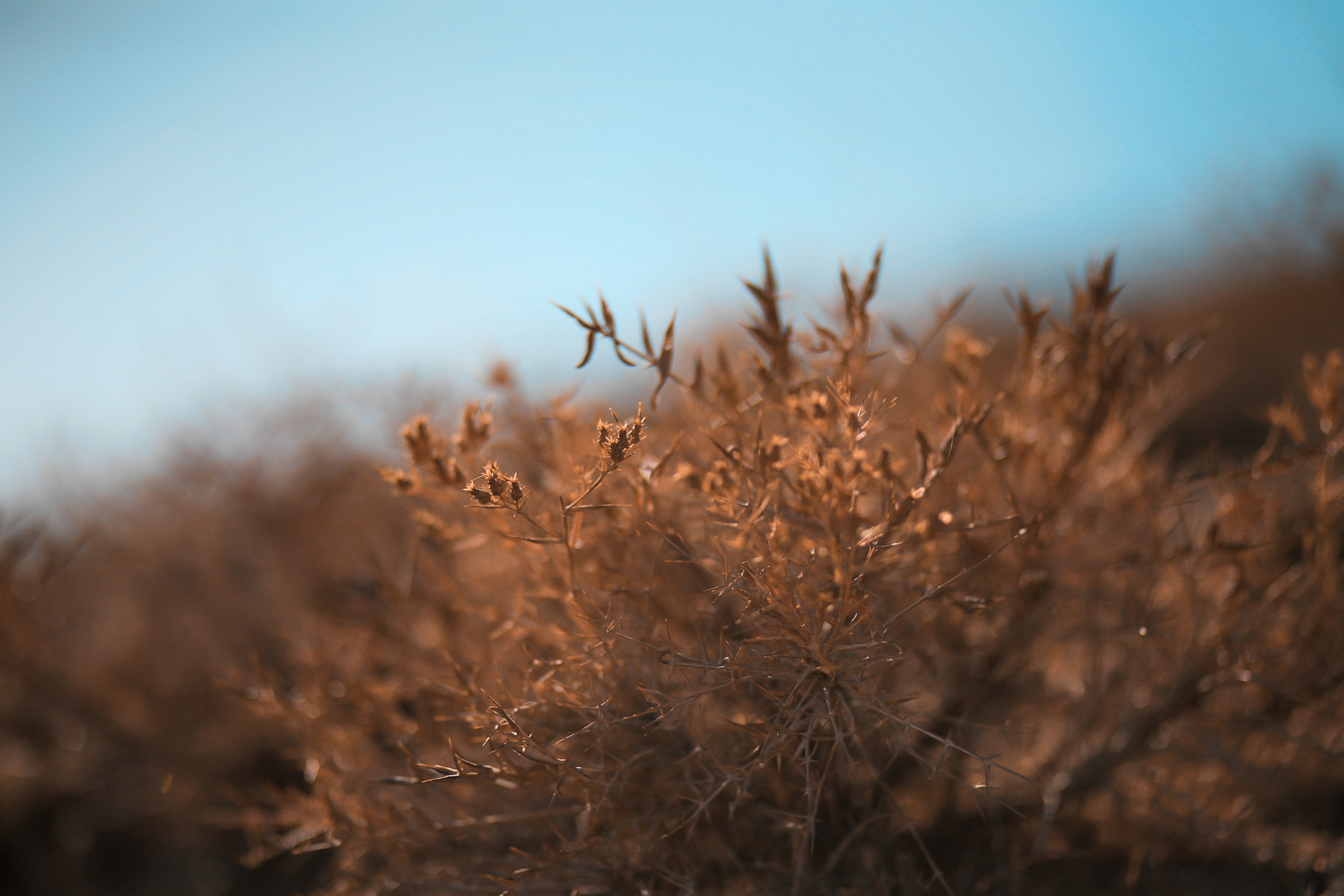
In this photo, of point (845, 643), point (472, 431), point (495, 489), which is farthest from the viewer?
point (472, 431)

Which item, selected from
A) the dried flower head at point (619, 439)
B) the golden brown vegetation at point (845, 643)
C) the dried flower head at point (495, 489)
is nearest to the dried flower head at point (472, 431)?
the golden brown vegetation at point (845, 643)

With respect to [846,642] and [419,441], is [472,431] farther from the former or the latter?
[846,642]

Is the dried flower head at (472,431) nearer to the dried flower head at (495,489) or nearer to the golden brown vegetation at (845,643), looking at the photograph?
the golden brown vegetation at (845,643)

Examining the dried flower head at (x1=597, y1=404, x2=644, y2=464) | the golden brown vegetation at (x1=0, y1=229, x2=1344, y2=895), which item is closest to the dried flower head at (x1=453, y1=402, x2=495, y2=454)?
the golden brown vegetation at (x1=0, y1=229, x2=1344, y2=895)

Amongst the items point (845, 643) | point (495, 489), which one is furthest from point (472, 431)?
point (845, 643)

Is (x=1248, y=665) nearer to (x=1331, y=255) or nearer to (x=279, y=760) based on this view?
(x=279, y=760)

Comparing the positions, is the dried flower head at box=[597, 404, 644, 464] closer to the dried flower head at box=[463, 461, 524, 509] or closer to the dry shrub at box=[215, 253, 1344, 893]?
the dry shrub at box=[215, 253, 1344, 893]

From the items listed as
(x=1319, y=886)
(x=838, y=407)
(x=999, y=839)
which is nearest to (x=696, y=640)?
(x=838, y=407)
